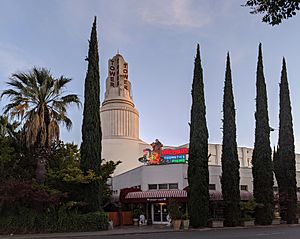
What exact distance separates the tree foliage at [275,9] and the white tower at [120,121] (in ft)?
171

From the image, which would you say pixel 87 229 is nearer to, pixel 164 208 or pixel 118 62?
pixel 164 208

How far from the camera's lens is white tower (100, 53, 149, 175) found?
5881cm

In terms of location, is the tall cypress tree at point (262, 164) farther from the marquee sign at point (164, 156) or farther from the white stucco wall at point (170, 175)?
the marquee sign at point (164, 156)

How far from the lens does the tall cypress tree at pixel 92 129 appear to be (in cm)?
2922

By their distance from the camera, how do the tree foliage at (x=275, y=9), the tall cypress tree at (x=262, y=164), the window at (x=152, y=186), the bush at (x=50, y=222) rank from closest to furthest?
the tree foliage at (x=275, y=9) < the bush at (x=50, y=222) < the tall cypress tree at (x=262, y=164) < the window at (x=152, y=186)

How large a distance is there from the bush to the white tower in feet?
96.1

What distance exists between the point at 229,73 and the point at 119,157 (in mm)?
25205

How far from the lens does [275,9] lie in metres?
6.06

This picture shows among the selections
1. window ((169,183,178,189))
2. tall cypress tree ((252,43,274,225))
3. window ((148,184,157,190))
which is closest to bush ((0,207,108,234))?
window ((169,183,178,189))

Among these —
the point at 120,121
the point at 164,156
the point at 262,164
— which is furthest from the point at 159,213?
the point at 120,121

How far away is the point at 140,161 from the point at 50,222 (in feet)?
75.5

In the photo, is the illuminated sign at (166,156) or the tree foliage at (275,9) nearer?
the tree foliage at (275,9)

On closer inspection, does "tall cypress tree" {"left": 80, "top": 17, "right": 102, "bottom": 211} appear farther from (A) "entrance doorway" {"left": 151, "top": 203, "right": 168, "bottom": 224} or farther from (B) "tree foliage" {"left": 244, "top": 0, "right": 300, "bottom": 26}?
(B) "tree foliage" {"left": 244, "top": 0, "right": 300, "bottom": 26}

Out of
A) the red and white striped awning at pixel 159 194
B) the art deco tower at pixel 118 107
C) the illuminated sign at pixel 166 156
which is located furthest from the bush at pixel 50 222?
the art deco tower at pixel 118 107
